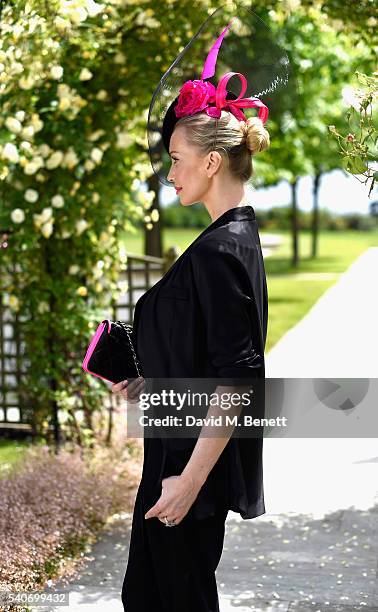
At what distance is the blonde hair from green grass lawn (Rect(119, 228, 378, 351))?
13.7 feet

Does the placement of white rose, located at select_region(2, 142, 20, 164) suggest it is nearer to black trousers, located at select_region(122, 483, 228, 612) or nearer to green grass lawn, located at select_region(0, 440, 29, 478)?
green grass lawn, located at select_region(0, 440, 29, 478)

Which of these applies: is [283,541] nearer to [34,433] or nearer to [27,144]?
[34,433]

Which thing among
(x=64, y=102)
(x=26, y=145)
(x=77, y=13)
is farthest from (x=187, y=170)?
(x=64, y=102)

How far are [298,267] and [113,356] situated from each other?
23.0 metres

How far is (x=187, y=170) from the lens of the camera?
86.4 inches

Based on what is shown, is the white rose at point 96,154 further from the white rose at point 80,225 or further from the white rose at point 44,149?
the white rose at point 80,225

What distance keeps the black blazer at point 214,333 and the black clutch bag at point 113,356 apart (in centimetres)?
19

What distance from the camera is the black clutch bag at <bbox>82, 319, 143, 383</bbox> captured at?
8.07 ft

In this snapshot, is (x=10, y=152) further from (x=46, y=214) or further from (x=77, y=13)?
(x=77, y=13)

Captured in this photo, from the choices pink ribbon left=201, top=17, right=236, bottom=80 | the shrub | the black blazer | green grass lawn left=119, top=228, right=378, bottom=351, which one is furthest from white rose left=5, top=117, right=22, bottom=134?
the black blazer

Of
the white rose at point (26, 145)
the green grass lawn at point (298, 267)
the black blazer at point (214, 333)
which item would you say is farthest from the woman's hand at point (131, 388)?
the green grass lawn at point (298, 267)

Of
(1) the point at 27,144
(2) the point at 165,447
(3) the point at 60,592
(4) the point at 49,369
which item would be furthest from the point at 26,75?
(2) the point at 165,447

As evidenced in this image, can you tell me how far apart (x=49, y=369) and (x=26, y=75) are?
181 cm

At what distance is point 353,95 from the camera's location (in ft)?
8.55
